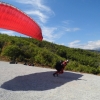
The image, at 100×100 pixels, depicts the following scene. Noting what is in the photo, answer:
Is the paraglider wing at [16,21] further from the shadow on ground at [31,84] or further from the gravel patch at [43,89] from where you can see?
the gravel patch at [43,89]

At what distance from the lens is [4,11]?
41.7 ft

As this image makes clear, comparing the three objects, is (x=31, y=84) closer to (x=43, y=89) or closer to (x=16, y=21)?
(x=43, y=89)

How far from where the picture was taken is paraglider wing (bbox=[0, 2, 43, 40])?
12.8 m

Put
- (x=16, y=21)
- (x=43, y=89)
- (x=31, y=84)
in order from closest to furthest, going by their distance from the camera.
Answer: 1. (x=43, y=89)
2. (x=31, y=84)
3. (x=16, y=21)

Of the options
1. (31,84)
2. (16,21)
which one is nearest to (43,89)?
(31,84)

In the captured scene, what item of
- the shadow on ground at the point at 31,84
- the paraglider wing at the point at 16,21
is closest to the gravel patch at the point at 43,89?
the shadow on ground at the point at 31,84

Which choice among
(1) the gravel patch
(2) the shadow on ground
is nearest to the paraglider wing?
(2) the shadow on ground

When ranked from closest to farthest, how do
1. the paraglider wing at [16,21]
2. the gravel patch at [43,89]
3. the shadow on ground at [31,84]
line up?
the gravel patch at [43,89], the shadow on ground at [31,84], the paraglider wing at [16,21]

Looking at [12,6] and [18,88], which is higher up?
[12,6]

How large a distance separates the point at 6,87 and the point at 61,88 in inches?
111

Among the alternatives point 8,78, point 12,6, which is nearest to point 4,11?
point 12,6

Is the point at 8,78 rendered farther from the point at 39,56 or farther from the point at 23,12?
the point at 39,56

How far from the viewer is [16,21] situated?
523 inches

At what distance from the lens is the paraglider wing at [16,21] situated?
42.0ft
